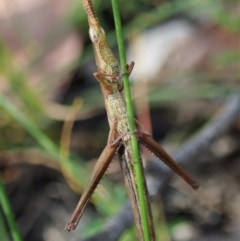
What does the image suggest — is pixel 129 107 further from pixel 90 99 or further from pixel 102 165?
pixel 90 99

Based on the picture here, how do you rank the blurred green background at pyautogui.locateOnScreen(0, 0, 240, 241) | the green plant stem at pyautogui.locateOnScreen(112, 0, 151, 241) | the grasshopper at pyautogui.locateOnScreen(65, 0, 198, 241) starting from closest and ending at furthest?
the green plant stem at pyautogui.locateOnScreen(112, 0, 151, 241) < the grasshopper at pyautogui.locateOnScreen(65, 0, 198, 241) < the blurred green background at pyautogui.locateOnScreen(0, 0, 240, 241)

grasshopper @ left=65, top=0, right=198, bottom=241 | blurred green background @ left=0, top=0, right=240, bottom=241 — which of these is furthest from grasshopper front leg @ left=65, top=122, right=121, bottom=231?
blurred green background @ left=0, top=0, right=240, bottom=241

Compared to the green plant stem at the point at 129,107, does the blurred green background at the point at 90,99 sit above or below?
above

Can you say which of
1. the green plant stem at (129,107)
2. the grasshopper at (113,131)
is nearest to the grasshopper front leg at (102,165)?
A: the grasshopper at (113,131)

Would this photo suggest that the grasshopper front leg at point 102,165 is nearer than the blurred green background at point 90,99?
Yes

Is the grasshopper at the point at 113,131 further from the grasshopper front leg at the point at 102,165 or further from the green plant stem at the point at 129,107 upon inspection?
the green plant stem at the point at 129,107

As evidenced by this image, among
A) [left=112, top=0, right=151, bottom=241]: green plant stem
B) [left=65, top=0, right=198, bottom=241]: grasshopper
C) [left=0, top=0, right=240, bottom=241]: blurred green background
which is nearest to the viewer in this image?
[left=112, top=0, right=151, bottom=241]: green plant stem

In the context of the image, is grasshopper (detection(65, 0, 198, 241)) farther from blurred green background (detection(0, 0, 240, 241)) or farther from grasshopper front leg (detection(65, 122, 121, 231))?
blurred green background (detection(0, 0, 240, 241))

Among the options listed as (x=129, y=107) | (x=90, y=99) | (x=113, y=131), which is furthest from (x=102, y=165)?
(x=90, y=99)

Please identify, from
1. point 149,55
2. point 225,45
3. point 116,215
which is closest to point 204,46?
point 225,45

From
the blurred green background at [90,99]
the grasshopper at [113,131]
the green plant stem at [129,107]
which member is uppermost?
the blurred green background at [90,99]

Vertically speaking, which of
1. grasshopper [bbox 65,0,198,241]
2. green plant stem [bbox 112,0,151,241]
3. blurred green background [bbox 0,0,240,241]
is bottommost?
green plant stem [bbox 112,0,151,241]
